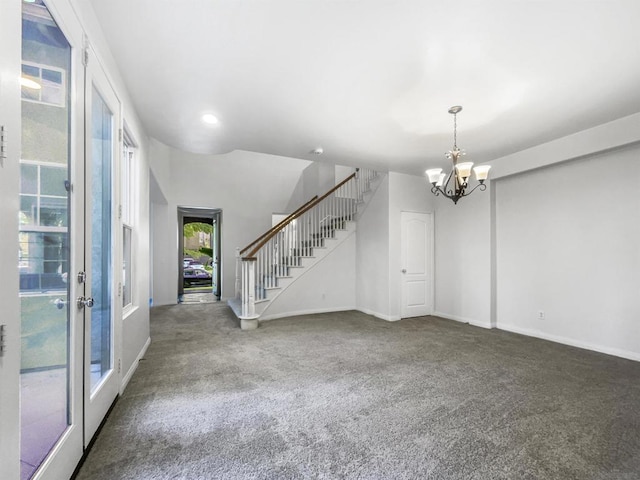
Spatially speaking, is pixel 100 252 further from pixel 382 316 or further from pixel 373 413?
pixel 382 316

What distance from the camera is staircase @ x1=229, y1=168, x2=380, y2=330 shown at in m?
4.86

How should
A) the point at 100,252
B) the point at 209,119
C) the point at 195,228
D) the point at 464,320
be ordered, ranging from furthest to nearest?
the point at 195,228 < the point at 464,320 < the point at 209,119 < the point at 100,252

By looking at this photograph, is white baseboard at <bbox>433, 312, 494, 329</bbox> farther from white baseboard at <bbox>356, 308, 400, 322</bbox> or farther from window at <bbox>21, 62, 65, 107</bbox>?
window at <bbox>21, 62, 65, 107</bbox>

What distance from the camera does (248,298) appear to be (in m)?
4.72

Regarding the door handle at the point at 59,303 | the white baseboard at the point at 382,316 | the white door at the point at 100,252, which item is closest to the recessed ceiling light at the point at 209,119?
the white door at the point at 100,252

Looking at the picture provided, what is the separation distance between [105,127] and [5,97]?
1.36 meters

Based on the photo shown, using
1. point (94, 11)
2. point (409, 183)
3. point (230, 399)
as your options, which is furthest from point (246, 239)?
point (94, 11)

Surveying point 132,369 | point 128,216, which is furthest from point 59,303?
point 132,369

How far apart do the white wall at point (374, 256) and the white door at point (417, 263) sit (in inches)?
13.0

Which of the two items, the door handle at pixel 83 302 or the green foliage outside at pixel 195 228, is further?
the green foliage outside at pixel 195 228

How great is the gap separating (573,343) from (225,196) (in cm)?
699

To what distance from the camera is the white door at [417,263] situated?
18.1 ft

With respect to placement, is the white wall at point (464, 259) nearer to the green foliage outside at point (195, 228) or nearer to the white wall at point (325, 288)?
the white wall at point (325, 288)

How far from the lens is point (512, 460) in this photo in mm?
1758
